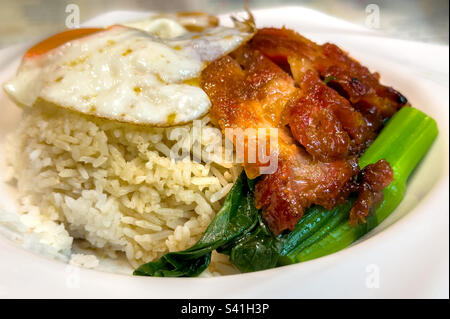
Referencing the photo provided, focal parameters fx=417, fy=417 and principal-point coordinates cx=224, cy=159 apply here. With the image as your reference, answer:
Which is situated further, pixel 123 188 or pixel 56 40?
pixel 56 40

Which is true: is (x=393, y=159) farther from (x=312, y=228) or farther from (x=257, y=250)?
(x=257, y=250)

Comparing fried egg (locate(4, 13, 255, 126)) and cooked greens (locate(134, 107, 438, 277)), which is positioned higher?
fried egg (locate(4, 13, 255, 126))

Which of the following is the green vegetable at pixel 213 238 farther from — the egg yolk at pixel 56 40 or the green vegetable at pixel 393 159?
the egg yolk at pixel 56 40

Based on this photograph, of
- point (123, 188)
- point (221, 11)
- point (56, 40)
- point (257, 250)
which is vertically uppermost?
point (56, 40)

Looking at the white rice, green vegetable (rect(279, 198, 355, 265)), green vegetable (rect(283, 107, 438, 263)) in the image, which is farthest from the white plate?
the white rice

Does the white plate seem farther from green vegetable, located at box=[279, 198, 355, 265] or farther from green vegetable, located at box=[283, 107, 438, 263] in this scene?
green vegetable, located at box=[279, 198, 355, 265]

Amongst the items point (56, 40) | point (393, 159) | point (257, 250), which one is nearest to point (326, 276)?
point (257, 250)

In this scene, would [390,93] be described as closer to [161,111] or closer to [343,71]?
[343,71]
